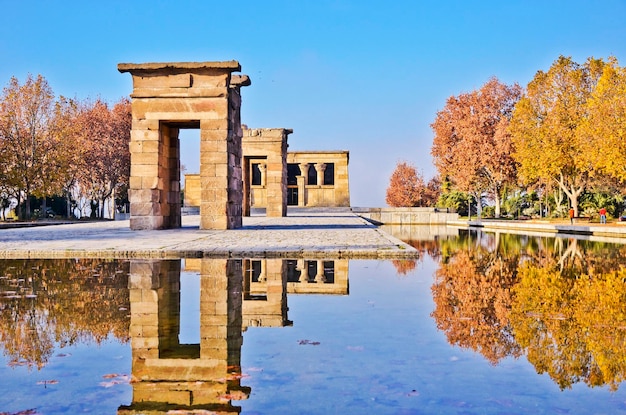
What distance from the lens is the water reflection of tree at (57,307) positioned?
4832mm

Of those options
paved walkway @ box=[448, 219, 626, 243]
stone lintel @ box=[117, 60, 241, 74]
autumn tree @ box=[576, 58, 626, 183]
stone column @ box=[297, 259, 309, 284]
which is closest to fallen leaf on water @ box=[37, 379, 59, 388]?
stone column @ box=[297, 259, 309, 284]

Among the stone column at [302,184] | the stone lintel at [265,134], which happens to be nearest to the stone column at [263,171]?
the stone column at [302,184]

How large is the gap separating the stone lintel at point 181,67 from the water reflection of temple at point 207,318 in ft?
34.4

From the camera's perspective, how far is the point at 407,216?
47.5m

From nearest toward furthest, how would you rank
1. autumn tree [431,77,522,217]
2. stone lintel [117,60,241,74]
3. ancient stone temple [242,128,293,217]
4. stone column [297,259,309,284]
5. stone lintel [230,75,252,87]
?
stone column [297,259,309,284], stone lintel [117,60,241,74], stone lintel [230,75,252,87], ancient stone temple [242,128,293,217], autumn tree [431,77,522,217]

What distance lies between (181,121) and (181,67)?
5.85ft

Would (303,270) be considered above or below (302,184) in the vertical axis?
below

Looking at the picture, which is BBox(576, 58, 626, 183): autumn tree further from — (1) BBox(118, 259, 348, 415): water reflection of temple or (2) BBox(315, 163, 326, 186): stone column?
(1) BBox(118, 259, 348, 415): water reflection of temple

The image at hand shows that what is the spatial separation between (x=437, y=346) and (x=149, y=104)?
17360mm

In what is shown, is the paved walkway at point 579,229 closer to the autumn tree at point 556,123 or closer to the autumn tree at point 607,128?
the autumn tree at point 607,128

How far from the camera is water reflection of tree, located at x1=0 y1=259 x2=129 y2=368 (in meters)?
4.83

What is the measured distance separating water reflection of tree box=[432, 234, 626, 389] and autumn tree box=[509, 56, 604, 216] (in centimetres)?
3316

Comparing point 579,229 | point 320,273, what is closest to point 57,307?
point 320,273

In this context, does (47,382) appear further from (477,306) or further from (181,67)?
(181,67)
